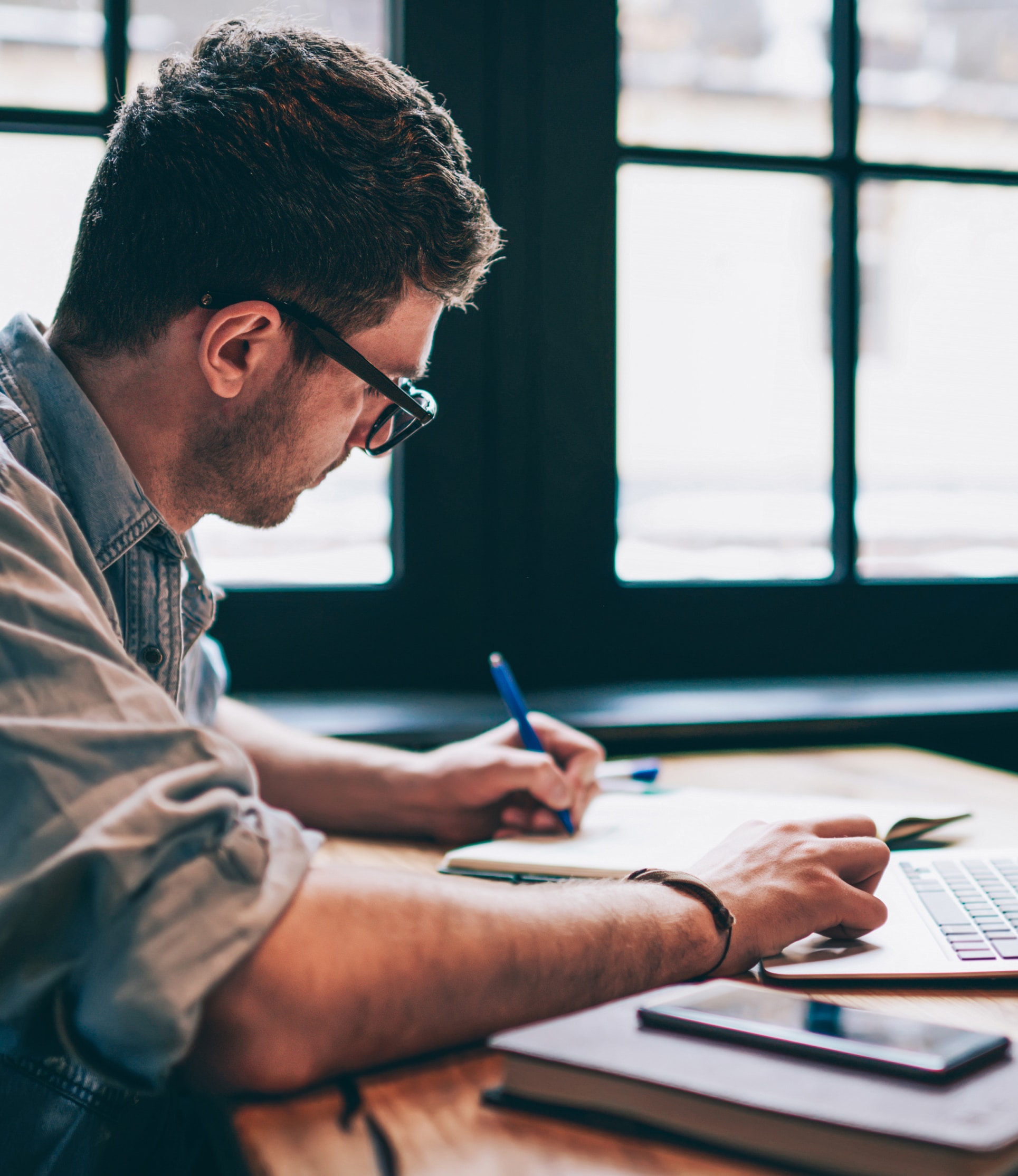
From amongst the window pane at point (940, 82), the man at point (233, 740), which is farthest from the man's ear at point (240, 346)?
the window pane at point (940, 82)

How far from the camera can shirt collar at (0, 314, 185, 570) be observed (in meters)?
0.87

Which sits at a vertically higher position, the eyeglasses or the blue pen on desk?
the eyeglasses

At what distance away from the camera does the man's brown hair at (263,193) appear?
90 centimetres

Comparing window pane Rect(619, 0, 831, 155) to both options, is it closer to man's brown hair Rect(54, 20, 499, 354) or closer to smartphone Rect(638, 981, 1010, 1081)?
man's brown hair Rect(54, 20, 499, 354)

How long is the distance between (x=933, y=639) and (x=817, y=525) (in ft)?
1.04

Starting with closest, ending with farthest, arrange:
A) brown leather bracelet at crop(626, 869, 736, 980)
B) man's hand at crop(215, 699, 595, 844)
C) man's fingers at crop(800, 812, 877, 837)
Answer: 1. brown leather bracelet at crop(626, 869, 736, 980)
2. man's fingers at crop(800, 812, 877, 837)
3. man's hand at crop(215, 699, 595, 844)

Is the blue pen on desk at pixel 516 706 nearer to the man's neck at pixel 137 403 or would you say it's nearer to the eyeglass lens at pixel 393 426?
the eyeglass lens at pixel 393 426

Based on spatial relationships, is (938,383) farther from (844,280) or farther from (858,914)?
(858,914)

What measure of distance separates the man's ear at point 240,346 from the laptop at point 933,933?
0.64 meters

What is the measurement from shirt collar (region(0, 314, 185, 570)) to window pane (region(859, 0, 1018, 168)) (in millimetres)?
1597

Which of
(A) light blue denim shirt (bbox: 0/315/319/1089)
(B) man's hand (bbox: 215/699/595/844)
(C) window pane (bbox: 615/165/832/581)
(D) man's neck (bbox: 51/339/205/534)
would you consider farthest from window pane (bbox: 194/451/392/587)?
(A) light blue denim shirt (bbox: 0/315/319/1089)

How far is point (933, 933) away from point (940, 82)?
1.79 metres

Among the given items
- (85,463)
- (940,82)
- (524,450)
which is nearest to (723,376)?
(524,450)

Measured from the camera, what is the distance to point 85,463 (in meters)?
0.87
